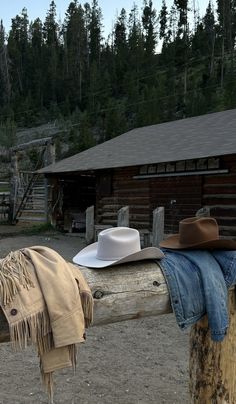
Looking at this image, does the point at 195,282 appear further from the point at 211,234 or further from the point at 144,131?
the point at 144,131

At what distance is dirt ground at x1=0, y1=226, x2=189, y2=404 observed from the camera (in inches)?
153

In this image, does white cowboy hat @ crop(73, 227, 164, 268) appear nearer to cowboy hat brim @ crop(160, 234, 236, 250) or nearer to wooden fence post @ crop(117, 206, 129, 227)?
cowboy hat brim @ crop(160, 234, 236, 250)

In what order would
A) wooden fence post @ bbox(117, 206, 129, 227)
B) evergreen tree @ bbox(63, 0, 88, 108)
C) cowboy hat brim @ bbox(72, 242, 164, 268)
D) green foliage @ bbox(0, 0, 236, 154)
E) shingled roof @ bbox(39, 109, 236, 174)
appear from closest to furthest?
1. cowboy hat brim @ bbox(72, 242, 164, 268)
2. shingled roof @ bbox(39, 109, 236, 174)
3. wooden fence post @ bbox(117, 206, 129, 227)
4. green foliage @ bbox(0, 0, 236, 154)
5. evergreen tree @ bbox(63, 0, 88, 108)

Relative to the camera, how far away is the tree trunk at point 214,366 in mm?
2471

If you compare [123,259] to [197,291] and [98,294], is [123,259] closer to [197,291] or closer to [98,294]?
[98,294]


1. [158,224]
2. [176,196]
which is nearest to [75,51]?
[176,196]

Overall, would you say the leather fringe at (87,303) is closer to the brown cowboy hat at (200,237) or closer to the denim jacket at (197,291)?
the denim jacket at (197,291)

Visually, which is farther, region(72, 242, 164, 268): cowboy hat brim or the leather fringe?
region(72, 242, 164, 268): cowboy hat brim

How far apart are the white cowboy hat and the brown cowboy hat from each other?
23 centimetres

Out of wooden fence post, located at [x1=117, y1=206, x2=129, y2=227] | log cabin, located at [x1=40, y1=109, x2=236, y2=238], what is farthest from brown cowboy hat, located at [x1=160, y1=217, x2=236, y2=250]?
wooden fence post, located at [x1=117, y1=206, x2=129, y2=227]

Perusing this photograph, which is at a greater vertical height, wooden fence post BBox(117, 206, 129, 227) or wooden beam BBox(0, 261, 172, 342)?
wooden beam BBox(0, 261, 172, 342)

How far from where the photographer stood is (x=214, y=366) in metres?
2.47

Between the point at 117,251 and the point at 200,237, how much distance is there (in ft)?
1.62

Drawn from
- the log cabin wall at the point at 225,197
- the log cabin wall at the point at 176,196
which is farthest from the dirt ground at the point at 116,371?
the log cabin wall at the point at 176,196
